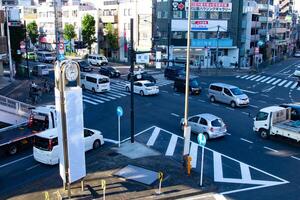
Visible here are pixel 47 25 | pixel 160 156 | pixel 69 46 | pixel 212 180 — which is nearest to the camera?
pixel 212 180

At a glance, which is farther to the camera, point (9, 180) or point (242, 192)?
point (9, 180)

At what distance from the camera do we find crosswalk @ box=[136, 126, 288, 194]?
16547mm

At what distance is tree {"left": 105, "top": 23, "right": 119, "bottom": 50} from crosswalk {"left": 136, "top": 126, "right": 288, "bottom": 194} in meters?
48.3

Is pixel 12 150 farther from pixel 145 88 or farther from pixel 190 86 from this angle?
pixel 190 86

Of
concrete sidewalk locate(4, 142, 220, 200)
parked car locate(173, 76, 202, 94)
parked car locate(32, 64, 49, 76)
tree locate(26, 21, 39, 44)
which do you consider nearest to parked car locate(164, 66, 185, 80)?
parked car locate(173, 76, 202, 94)

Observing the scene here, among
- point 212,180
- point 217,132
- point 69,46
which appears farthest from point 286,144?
point 69,46

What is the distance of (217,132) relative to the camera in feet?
74.0

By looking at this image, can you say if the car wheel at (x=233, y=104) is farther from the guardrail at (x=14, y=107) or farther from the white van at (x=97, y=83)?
the guardrail at (x=14, y=107)

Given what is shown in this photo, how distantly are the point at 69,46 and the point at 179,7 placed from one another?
1147 inches

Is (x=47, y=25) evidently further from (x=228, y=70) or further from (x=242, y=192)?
(x=242, y=192)

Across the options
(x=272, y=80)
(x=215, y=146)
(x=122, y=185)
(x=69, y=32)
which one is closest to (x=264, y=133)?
(x=215, y=146)

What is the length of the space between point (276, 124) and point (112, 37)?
5143 centimetres

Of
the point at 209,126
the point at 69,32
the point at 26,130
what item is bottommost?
the point at 26,130

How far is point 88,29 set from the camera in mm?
71438
